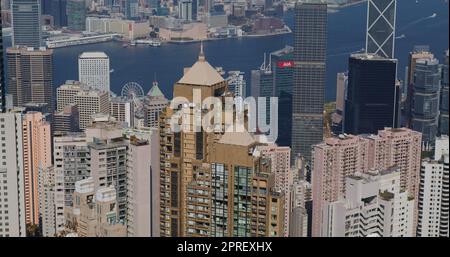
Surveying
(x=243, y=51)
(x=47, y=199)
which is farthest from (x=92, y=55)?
(x=47, y=199)

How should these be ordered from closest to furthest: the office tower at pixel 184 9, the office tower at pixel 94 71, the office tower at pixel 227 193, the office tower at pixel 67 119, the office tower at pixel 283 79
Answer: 1. the office tower at pixel 227 193
2. the office tower at pixel 67 119
3. the office tower at pixel 283 79
4. the office tower at pixel 94 71
5. the office tower at pixel 184 9

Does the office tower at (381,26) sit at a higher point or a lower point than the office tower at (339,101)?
higher

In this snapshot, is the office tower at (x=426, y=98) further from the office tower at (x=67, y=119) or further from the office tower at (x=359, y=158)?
the office tower at (x=67, y=119)

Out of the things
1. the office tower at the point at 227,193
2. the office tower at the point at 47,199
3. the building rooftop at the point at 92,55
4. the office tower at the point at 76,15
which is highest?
the office tower at the point at 76,15


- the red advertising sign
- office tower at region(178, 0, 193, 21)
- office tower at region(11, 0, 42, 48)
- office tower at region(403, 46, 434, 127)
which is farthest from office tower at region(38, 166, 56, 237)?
office tower at region(11, 0, 42, 48)

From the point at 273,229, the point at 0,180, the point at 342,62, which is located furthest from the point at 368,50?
the point at 273,229

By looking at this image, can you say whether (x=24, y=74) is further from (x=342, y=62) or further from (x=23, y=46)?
(x=342, y=62)

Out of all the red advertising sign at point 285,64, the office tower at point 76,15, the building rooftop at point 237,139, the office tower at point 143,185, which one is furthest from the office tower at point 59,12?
the building rooftop at point 237,139

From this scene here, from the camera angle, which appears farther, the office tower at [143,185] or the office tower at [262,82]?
the office tower at [262,82]
